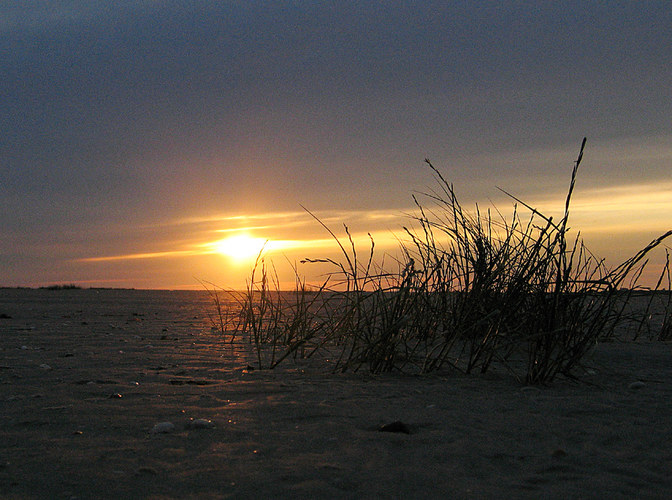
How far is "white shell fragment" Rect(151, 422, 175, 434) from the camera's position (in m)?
2.14

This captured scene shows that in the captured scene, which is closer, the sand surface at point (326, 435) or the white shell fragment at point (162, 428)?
the sand surface at point (326, 435)

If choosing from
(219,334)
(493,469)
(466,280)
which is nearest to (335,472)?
(493,469)

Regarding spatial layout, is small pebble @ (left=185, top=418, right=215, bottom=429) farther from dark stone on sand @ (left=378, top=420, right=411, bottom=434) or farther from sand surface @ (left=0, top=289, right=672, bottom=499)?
dark stone on sand @ (left=378, top=420, right=411, bottom=434)

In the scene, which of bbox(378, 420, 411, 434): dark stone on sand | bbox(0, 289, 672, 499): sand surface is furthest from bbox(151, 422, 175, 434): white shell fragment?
bbox(378, 420, 411, 434): dark stone on sand

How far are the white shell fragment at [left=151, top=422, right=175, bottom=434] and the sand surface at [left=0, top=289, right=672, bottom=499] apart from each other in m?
0.02

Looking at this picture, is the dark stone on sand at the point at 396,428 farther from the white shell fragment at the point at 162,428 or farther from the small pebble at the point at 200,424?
the white shell fragment at the point at 162,428

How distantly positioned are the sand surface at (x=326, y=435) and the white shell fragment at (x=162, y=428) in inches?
0.9

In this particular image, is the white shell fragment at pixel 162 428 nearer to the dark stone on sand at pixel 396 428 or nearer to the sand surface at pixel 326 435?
the sand surface at pixel 326 435

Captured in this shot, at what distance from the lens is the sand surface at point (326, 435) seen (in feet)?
5.39

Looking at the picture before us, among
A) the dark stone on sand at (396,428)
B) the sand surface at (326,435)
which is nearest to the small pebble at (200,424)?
the sand surface at (326,435)

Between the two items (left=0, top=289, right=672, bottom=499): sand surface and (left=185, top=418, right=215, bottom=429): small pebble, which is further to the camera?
(left=185, top=418, right=215, bottom=429): small pebble

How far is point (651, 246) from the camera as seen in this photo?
278 cm

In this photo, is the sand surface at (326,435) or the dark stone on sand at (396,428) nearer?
the sand surface at (326,435)

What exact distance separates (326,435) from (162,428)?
599 mm
